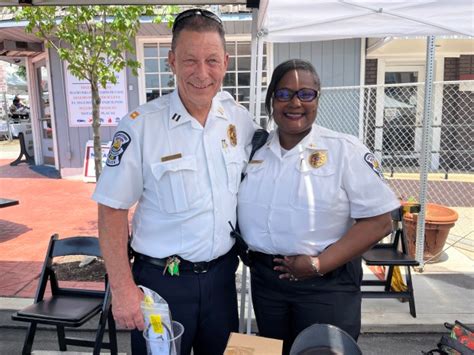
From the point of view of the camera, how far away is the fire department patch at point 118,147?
5.53ft

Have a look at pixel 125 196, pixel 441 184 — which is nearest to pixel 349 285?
pixel 125 196

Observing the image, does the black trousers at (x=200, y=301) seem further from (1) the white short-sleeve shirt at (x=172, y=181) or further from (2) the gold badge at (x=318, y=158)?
(2) the gold badge at (x=318, y=158)

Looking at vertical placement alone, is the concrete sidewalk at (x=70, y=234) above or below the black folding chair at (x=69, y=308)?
below

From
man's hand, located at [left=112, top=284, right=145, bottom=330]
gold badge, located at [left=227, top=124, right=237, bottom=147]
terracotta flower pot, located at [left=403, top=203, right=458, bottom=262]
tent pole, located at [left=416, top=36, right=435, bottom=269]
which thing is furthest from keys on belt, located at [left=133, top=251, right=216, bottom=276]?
terracotta flower pot, located at [left=403, top=203, right=458, bottom=262]

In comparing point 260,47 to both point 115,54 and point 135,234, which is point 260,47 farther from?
point 115,54

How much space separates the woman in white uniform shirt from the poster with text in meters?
6.93

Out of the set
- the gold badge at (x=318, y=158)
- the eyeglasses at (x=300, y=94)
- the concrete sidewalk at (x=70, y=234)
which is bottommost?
the concrete sidewalk at (x=70, y=234)

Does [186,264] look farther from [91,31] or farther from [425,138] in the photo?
[425,138]

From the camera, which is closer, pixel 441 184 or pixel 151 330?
pixel 151 330

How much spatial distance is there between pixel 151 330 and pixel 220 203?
1.85 feet

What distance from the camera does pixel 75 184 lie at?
8.48 meters

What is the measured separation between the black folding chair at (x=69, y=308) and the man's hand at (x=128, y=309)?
854 millimetres

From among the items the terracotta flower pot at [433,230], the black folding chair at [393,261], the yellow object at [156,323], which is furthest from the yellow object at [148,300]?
the terracotta flower pot at [433,230]

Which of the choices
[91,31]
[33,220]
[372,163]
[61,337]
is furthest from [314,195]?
[33,220]
